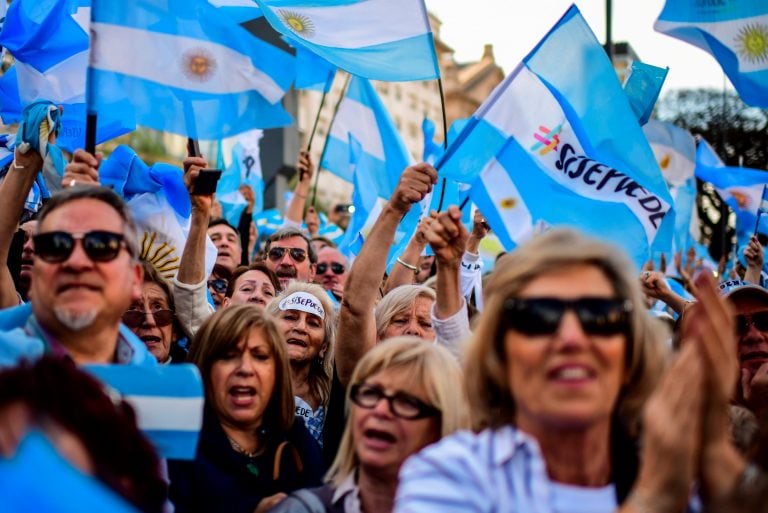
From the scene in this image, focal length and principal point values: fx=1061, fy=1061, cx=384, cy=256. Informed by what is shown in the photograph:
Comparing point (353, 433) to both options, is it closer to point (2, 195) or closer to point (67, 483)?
point (67, 483)

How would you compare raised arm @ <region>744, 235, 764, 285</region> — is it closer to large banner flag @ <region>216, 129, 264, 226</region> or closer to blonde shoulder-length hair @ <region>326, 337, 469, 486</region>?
blonde shoulder-length hair @ <region>326, 337, 469, 486</region>

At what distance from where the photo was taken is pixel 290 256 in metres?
7.12

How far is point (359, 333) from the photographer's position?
4.23 meters

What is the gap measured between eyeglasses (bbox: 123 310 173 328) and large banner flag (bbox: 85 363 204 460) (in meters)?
1.79

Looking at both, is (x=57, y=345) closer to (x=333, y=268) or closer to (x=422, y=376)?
(x=422, y=376)

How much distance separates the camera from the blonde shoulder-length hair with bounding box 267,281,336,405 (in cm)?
510

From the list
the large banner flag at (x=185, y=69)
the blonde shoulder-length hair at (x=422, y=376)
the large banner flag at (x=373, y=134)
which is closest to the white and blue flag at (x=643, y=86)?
the large banner flag at (x=373, y=134)

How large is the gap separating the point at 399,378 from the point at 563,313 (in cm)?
89

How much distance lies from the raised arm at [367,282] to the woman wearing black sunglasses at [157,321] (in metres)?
0.80

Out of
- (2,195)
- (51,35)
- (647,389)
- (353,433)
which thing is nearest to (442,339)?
(353,433)

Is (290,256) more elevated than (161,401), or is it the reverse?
(290,256)

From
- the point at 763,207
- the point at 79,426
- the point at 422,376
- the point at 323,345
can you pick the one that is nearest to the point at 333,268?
the point at 323,345

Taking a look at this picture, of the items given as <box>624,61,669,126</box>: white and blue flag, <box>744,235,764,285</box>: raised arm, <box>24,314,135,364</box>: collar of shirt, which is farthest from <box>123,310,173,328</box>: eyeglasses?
<box>744,235,764,285</box>: raised arm

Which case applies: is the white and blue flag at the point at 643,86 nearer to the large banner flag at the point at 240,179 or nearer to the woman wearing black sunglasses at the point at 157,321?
the woman wearing black sunglasses at the point at 157,321
